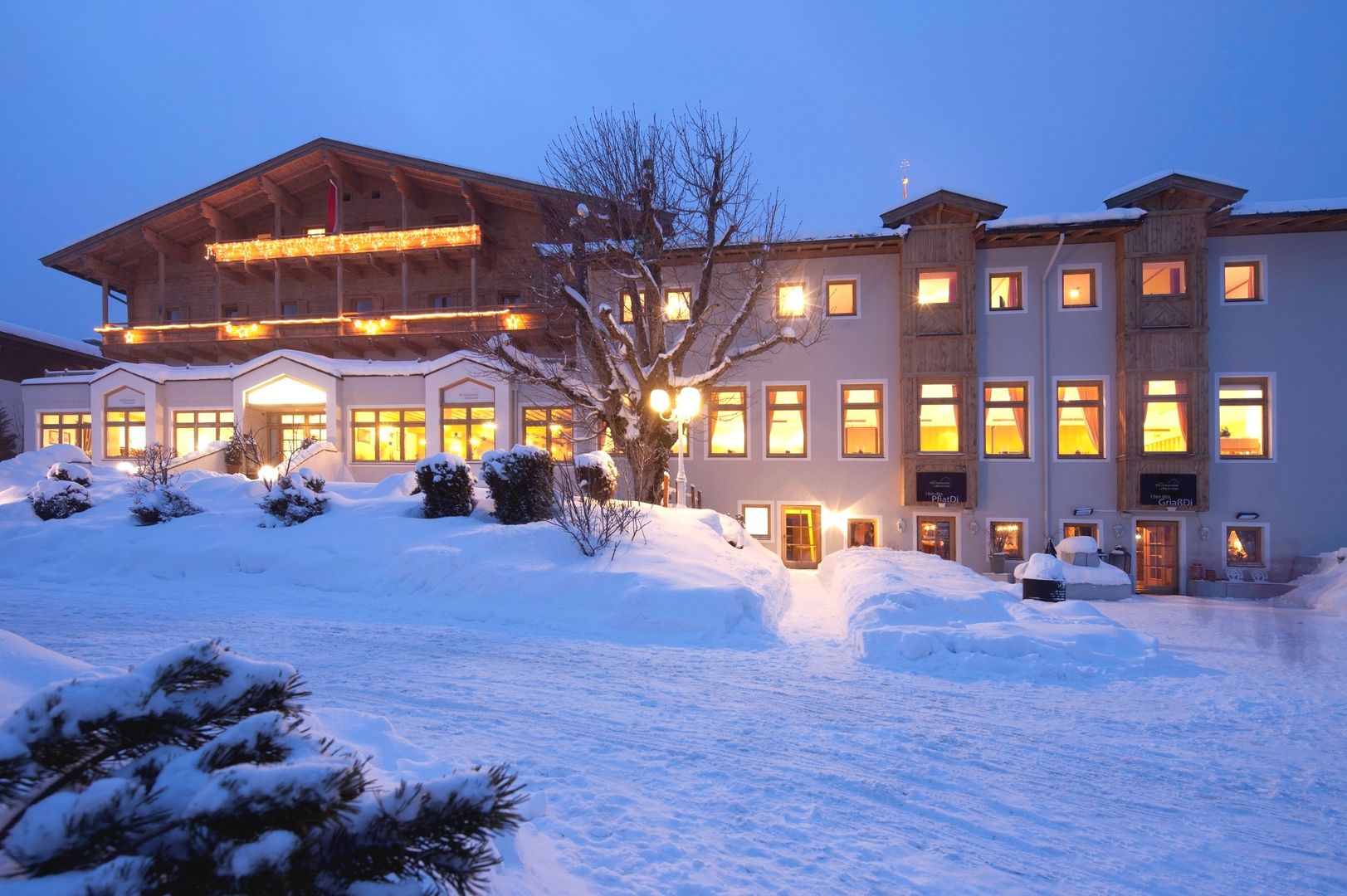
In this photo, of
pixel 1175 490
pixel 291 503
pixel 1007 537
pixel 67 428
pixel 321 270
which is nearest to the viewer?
pixel 291 503

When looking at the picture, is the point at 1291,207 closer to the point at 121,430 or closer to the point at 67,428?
the point at 121,430

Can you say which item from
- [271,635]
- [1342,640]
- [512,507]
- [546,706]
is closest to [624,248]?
[512,507]

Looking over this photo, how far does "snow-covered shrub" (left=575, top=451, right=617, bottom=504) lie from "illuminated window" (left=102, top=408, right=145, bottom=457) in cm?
2110

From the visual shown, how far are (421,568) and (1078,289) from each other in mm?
18966

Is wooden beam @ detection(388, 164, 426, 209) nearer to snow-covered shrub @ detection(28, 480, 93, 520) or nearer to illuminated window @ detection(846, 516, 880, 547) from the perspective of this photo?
snow-covered shrub @ detection(28, 480, 93, 520)

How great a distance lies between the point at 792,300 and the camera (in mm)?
20547

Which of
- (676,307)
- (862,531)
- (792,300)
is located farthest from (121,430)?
(862,531)

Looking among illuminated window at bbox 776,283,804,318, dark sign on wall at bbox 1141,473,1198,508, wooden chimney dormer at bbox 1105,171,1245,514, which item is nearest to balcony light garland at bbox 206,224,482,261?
illuminated window at bbox 776,283,804,318

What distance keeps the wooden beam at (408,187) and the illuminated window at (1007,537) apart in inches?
932

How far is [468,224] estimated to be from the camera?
26344 millimetres

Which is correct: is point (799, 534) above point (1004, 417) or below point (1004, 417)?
below

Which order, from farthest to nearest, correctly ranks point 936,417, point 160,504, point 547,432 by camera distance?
point 547,432
point 936,417
point 160,504

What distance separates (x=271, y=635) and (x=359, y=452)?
17.9 meters

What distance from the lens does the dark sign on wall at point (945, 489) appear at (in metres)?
19.3
